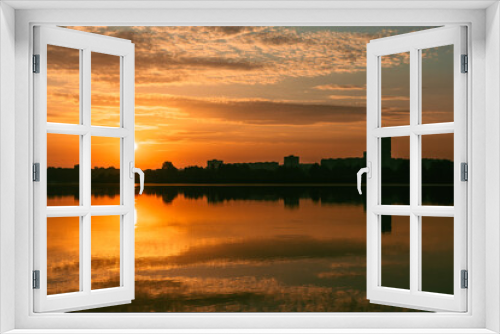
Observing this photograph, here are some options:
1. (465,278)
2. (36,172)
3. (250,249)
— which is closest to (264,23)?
(36,172)

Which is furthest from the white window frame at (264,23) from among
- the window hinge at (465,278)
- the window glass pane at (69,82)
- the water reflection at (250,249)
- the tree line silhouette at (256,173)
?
the tree line silhouette at (256,173)

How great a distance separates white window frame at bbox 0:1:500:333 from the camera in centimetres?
249

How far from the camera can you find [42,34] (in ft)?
8.61

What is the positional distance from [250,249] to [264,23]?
34.0 feet

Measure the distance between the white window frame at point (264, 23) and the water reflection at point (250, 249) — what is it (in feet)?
20.0

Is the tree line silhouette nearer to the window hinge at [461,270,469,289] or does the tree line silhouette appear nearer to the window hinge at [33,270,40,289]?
the window hinge at [461,270,469,289]

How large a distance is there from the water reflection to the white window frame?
609 centimetres

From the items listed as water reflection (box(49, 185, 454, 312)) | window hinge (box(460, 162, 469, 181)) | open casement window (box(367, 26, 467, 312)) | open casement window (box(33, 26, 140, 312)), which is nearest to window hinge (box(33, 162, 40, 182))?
open casement window (box(33, 26, 140, 312))

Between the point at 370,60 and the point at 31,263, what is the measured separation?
220 centimetres

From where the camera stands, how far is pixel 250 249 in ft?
41.2

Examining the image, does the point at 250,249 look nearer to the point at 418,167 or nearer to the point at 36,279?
the point at 418,167

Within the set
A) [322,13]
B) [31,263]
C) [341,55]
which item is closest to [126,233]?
[31,263]

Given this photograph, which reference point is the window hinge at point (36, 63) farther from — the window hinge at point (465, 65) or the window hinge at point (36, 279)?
the window hinge at point (465, 65)

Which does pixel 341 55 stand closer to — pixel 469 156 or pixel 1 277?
pixel 469 156
